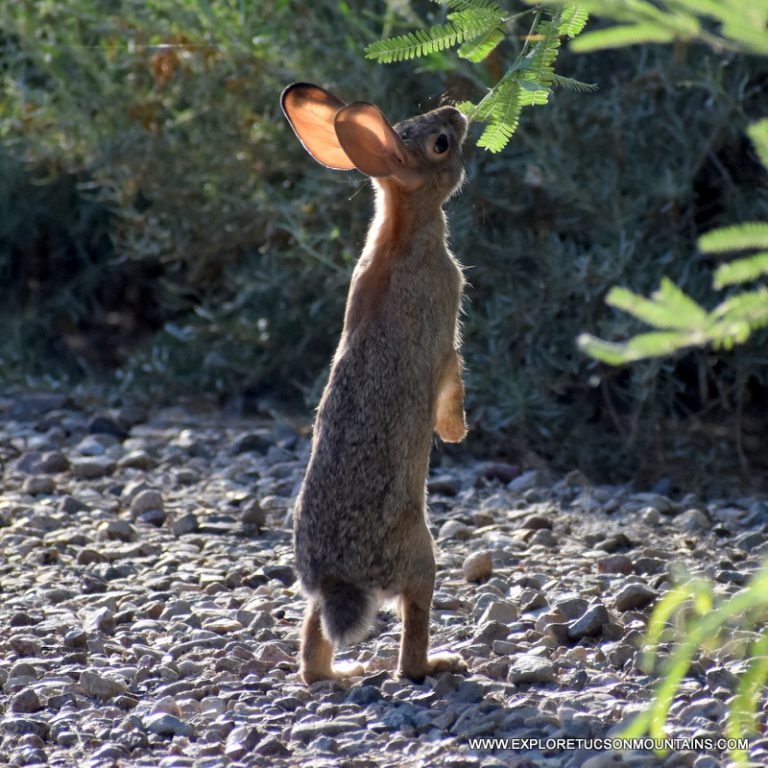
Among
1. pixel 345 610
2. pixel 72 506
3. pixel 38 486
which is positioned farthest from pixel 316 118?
pixel 38 486

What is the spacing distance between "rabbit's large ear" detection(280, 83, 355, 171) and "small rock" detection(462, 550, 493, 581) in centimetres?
156

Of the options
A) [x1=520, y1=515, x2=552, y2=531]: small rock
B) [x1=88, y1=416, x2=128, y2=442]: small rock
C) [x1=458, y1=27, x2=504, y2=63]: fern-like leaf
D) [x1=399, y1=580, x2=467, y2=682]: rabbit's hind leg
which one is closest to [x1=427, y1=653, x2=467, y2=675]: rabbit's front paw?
[x1=399, y1=580, x2=467, y2=682]: rabbit's hind leg

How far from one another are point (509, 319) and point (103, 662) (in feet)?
10.6

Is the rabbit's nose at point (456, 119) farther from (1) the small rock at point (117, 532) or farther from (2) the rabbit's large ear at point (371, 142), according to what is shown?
(1) the small rock at point (117, 532)

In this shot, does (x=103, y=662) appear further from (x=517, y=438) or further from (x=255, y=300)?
(x=255, y=300)

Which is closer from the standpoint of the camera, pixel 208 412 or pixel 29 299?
pixel 208 412

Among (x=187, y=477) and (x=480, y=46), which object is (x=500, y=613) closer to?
(x=480, y=46)

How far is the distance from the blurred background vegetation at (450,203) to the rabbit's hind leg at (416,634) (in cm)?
260

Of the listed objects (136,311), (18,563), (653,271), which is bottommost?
(18,563)

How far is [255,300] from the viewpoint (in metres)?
8.04

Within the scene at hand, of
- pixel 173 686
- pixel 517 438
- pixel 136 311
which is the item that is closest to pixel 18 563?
pixel 173 686

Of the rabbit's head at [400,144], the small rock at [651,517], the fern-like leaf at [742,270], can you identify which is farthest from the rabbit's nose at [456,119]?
the fern-like leaf at [742,270]

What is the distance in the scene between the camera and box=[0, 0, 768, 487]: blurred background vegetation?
21.8 feet

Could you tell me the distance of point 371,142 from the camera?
4.39m
